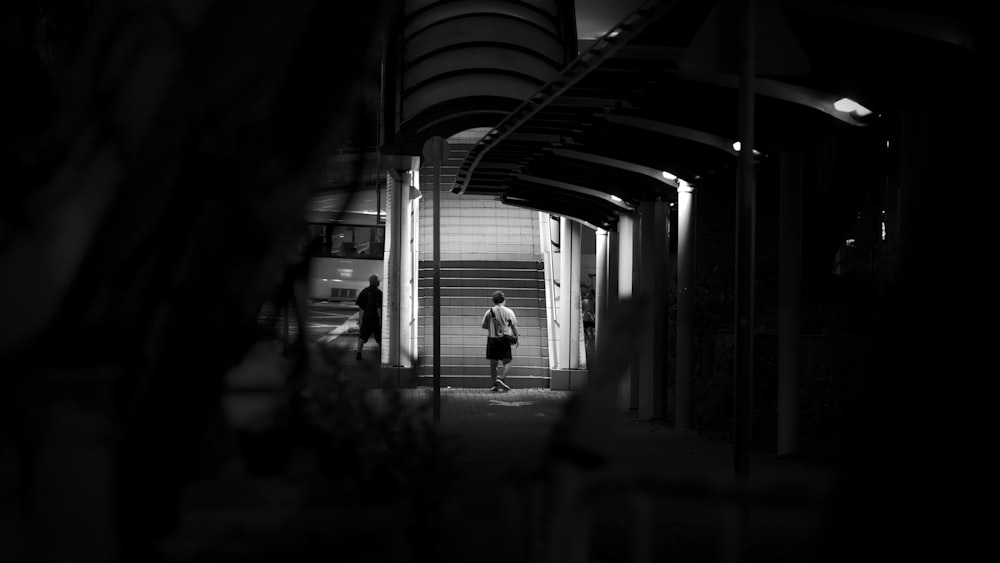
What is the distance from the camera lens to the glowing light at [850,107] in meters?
10.4

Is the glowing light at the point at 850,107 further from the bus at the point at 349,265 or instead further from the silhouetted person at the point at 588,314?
the bus at the point at 349,265

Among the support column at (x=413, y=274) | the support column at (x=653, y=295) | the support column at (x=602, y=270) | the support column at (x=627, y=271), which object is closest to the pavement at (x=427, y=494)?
the support column at (x=653, y=295)

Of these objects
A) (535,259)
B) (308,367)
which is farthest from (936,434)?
(535,259)

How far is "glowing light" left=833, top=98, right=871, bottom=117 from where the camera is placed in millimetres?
10406

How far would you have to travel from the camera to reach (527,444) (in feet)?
44.7

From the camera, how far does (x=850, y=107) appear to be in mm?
10453

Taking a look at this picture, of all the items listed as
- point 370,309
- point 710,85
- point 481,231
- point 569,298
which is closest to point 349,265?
point 481,231

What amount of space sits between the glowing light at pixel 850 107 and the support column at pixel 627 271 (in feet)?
22.5

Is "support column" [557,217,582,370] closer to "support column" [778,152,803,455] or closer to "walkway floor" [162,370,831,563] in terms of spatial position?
"support column" [778,152,803,455]

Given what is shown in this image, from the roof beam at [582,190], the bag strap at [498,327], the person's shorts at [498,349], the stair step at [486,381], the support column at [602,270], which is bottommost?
the stair step at [486,381]

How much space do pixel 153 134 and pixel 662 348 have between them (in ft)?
43.0

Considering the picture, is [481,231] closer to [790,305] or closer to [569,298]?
[569,298]

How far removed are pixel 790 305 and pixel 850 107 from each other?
2.28 metres

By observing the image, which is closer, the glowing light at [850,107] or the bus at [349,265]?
the glowing light at [850,107]
